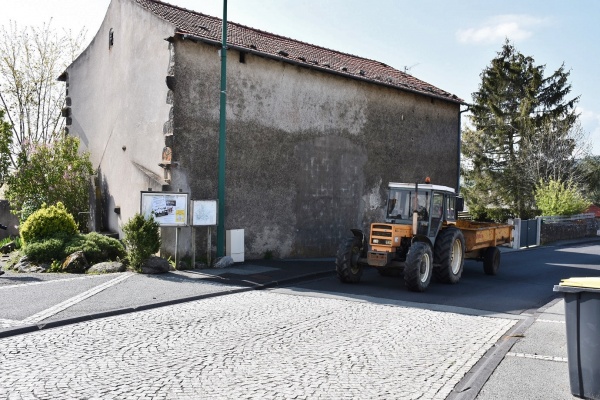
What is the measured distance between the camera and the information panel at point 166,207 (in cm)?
1269

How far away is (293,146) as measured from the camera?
16250mm

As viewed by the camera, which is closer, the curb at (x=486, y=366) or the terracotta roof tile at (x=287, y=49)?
the curb at (x=486, y=366)

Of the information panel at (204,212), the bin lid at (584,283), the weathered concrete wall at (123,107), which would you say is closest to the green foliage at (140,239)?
the information panel at (204,212)

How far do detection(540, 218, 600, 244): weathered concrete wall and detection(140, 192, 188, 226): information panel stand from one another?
19.3 m

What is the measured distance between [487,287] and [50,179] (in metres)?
12.5

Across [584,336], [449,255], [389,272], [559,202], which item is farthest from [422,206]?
[559,202]

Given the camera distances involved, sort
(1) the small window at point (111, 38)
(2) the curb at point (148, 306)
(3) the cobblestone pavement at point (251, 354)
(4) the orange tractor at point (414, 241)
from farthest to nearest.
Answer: (1) the small window at point (111, 38) < (4) the orange tractor at point (414, 241) < (2) the curb at point (148, 306) < (3) the cobblestone pavement at point (251, 354)

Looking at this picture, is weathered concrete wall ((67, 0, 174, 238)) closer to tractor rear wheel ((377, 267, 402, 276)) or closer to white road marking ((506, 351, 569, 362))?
tractor rear wheel ((377, 267, 402, 276))

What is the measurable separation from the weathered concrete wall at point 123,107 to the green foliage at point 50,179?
0.61m

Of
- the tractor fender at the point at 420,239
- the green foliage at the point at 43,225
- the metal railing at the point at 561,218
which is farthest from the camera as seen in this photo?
the metal railing at the point at 561,218

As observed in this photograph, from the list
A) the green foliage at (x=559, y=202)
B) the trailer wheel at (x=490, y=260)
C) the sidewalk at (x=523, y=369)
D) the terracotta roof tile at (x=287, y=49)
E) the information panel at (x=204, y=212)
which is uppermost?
the terracotta roof tile at (x=287, y=49)

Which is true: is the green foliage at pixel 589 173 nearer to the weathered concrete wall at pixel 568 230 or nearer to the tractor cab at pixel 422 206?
the weathered concrete wall at pixel 568 230

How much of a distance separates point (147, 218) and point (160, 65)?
416 centimetres

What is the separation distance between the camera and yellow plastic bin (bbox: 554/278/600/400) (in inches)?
192
